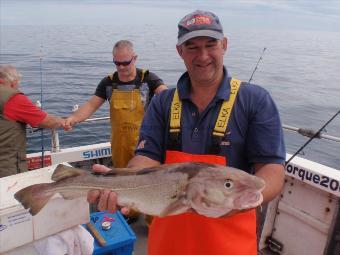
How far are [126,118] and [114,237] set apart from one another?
2.30 m

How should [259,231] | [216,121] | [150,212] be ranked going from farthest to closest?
1. [259,231]
2. [216,121]
3. [150,212]

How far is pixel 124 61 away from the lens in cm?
620

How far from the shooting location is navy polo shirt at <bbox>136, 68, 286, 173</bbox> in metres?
2.92

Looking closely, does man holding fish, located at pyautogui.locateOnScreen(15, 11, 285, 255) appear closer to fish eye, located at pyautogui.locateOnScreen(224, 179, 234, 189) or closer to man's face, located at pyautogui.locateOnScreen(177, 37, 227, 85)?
man's face, located at pyautogui.locateOnScreen(177, 37, 227, 85)

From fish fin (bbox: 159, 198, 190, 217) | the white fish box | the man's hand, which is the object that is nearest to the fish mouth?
fish fin (bbox: 159, 198, 190, 217)

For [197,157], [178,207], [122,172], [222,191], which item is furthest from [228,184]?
[122,172]

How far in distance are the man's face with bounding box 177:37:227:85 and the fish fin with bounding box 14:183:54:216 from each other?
159 cm

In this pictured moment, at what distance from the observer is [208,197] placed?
2596 millimetres

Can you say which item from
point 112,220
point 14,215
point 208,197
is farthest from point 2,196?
point 208,197

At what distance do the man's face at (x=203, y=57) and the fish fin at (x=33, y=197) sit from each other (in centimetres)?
159

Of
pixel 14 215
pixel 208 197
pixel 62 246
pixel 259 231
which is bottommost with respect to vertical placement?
pixel 259 231

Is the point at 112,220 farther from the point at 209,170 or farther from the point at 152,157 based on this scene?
the point at 209,170

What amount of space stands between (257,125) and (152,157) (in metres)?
0.97

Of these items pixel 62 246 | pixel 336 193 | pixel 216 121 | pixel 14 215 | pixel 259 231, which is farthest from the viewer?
pixel 259 231
